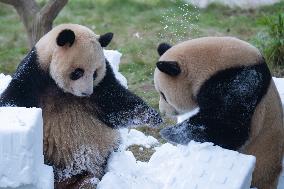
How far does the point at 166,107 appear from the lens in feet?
13.5

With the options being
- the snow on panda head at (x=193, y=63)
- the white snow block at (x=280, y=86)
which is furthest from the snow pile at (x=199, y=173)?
the white snow block at (x=280, y=86)

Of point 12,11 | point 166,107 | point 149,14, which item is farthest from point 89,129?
point 12,11

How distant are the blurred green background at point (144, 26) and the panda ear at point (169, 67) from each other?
3045 mm

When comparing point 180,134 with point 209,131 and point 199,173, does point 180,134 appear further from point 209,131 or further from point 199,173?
point 199,173

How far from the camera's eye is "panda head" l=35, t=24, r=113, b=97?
12.6ft

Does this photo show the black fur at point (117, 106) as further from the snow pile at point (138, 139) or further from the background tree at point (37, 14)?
the background tree at point (37, 14)

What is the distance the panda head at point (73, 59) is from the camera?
383 cm

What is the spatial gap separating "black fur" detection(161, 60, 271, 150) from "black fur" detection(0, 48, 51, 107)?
2.97 feet

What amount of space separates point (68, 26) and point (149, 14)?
5.52 metres

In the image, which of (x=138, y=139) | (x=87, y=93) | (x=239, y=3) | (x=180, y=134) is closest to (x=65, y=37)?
(x=87, y=93)

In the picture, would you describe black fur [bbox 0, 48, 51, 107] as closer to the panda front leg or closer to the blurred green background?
the panda front leg

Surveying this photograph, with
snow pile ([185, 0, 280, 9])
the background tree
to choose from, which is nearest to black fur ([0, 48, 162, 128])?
the background tree

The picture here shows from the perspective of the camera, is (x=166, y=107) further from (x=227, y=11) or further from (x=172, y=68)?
(x=227, y=11)

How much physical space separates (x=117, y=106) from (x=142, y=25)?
16.0 ft
